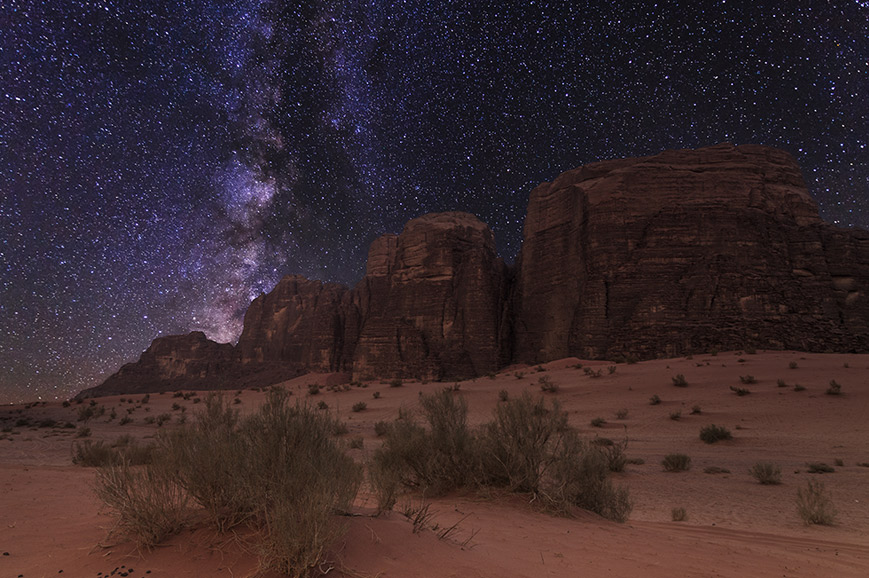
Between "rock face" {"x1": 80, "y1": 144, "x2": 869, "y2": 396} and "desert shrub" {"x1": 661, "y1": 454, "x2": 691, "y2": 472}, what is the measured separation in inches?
1041

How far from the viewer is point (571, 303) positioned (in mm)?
42281

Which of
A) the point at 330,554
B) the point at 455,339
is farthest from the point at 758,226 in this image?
the point at 330,554

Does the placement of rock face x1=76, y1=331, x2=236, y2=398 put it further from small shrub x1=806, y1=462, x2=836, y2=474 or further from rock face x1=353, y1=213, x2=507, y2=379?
small shrub x1=806, y1=462, x2=836, y2=474

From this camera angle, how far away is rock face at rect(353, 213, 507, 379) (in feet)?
161

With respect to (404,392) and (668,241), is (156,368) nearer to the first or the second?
(404,392)

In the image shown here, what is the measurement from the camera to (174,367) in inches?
3393

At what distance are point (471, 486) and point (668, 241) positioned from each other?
38.5 m

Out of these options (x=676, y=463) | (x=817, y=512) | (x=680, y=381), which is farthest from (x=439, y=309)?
(x=817, y=512)

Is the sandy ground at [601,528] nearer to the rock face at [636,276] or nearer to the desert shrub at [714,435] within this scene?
the desert shrub at [714,435]

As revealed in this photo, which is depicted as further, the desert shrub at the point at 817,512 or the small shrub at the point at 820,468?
the small shrub at the point at 820,468

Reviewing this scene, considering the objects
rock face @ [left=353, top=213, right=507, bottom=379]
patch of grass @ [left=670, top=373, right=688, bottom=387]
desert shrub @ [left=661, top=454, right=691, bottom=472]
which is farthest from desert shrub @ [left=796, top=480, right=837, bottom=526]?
rock face @ [left=353, top=213, right=507, bottom=379]

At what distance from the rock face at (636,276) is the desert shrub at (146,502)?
3566 cm

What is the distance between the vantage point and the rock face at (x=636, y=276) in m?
34.7

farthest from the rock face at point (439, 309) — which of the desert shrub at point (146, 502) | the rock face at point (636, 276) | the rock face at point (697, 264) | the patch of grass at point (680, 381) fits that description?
the desert shrub at point (146, 502)
